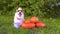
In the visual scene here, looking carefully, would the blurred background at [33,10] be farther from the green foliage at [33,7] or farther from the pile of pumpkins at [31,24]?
the pile of pumpkins at [31,24]

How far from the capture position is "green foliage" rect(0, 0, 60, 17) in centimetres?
1152

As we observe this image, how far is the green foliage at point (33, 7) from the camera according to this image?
11.5 m

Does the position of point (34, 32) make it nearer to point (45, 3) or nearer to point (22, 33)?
point (22, 33)

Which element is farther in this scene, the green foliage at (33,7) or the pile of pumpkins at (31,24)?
the green foliage at (33,7)

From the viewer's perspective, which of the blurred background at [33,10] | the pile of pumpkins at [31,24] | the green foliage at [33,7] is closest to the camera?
the pile of pumpkins at [31,24]

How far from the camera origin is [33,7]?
1145cm

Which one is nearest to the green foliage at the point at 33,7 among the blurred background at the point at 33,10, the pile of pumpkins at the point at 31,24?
the blurred background at the point at 33,10

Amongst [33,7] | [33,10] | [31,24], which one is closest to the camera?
[31,24]

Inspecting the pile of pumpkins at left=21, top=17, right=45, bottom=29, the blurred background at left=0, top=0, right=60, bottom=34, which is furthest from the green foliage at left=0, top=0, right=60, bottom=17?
the pile of pumpkins at left=21, top=17, right=45, bottom=29

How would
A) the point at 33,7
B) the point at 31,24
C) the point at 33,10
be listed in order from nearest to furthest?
the point at 31,24 < the point at 33,7 < the point at 33,10

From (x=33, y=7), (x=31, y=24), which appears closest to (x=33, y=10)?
(x=33, y=7)

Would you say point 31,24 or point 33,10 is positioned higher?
point 33,10

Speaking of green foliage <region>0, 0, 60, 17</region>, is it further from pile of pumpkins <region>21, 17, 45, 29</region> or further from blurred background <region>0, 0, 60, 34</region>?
pile of pumpkins <region>21, 17, 45, 29</region>

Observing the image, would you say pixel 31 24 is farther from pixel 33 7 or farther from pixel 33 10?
pixel 33 10
